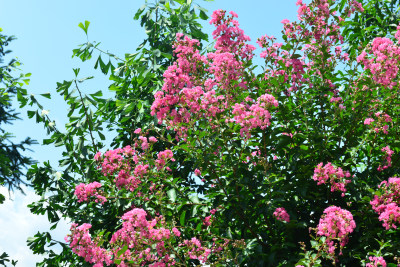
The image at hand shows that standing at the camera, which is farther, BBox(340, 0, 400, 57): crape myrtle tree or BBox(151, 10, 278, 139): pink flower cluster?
BBox(340, 0, 400, 57): crape myrtle tree

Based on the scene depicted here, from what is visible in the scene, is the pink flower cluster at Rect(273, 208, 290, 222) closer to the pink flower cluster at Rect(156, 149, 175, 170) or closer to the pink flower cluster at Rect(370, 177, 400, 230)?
the pink flower cluster at Rect(370, 177, 400, 230)

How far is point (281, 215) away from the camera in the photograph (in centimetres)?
324

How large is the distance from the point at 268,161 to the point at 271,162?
0.12 metres

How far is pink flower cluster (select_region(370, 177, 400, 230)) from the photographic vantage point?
300 centimetres

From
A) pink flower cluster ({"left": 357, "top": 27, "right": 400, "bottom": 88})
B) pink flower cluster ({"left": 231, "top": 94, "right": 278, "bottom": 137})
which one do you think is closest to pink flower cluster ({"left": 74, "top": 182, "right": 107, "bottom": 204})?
pink flower cluster ({"left": 231, "top": 94, "right": 278, "bottom": 137})

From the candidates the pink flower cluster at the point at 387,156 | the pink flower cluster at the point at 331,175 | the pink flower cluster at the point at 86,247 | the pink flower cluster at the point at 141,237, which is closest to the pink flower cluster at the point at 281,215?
the pink flower cluster at the point at 331,175

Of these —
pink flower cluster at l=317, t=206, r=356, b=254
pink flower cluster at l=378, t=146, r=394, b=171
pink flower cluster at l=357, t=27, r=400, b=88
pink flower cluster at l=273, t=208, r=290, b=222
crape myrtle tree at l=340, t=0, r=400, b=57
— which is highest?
crape myrtle tree at l=340, t=0, r=400, b=57

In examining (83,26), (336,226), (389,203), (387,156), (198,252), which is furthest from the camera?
(83,26)

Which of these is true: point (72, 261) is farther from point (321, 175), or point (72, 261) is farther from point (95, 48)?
point (321, 175)

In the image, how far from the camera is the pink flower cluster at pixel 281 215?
322cm

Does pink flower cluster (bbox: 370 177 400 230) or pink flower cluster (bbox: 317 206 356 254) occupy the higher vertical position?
pink flower cluster (bbox: 370 177 400 230)

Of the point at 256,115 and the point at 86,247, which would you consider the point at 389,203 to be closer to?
the point at 256,115

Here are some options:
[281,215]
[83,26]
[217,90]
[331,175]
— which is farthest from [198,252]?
[83,26]

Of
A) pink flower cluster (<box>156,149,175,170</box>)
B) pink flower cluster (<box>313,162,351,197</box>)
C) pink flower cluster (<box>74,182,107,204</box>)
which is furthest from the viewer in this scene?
pink flower cluster (<box>74,182,107,204</box>)
